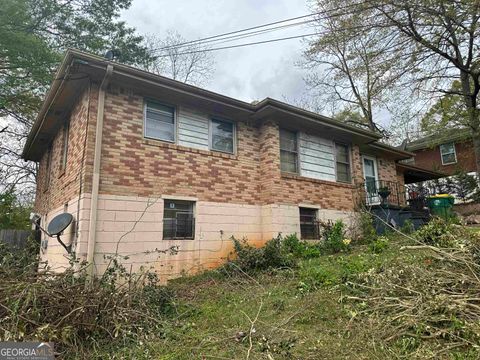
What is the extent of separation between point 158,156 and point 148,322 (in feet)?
13.6

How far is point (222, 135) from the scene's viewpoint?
9.38 metres

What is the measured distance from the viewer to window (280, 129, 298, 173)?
33.6 feet

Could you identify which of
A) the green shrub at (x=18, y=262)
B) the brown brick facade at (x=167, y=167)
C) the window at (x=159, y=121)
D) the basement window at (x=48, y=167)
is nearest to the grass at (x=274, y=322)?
the green shrub at (x=18, y=262)

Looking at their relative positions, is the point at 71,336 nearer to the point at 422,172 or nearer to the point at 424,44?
the point at 424,44

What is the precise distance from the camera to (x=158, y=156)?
310 inches

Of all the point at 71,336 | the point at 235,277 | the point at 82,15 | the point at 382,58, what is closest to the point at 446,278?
the point at 235,277

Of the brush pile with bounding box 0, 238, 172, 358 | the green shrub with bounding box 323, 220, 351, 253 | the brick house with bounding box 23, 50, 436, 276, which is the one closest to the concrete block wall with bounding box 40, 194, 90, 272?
the brick house with bounding box 23, 50, 436, 276

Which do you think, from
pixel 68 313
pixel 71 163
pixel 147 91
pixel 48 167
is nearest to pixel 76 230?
pixel 71 163

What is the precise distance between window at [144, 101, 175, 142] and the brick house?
1.1 inches

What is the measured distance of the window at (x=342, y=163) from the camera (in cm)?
1191

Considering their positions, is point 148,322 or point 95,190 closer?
point 148,322

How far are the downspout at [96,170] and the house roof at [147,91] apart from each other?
225 mm

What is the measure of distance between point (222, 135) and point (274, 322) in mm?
5919

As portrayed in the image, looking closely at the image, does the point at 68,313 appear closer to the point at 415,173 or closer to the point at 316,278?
the point at 316,278
